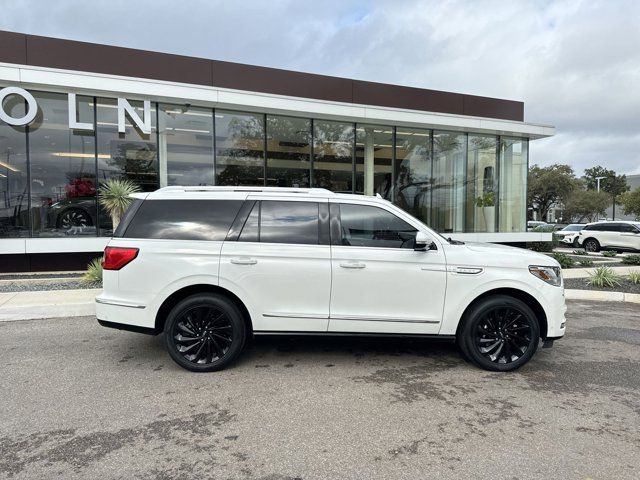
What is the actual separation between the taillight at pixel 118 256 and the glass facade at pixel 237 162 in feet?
28.6

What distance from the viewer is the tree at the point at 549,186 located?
58.8m

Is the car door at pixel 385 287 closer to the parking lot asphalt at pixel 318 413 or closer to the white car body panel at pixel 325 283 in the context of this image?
the white car body panel at pixel 325 283

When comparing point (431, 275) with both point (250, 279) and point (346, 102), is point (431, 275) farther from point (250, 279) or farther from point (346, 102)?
point (346, 102)

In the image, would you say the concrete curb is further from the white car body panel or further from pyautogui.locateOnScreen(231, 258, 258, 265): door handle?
pyautogui.locateOnScreen(231, 258, 258, 265): door handle

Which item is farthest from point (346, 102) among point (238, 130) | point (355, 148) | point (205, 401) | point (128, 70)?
point (205, 401)

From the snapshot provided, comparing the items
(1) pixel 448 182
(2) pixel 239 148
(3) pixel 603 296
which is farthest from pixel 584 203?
(2) pixel 239 148

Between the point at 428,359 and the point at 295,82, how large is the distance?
461 inches

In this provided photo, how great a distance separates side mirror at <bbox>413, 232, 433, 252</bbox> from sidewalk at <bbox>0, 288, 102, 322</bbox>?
231 inches

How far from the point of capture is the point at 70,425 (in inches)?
137

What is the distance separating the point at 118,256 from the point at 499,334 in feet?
13.9

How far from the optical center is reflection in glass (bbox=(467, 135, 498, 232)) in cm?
1720

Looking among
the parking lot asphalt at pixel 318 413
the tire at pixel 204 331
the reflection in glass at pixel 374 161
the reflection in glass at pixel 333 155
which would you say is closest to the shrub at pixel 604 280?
the parking lot asphalt at pixel 318 413

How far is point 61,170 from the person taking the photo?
1202 cm

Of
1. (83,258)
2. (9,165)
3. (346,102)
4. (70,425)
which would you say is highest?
(346,102)
